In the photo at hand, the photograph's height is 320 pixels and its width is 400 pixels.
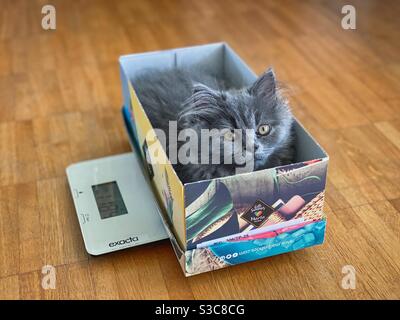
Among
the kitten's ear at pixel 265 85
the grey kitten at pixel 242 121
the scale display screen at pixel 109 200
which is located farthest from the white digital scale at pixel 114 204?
the kitten's ear at pixel 265 85

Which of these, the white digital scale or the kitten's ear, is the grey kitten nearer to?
the kitten's ear

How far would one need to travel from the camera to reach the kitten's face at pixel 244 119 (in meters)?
1.29

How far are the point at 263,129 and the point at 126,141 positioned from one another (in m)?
0.68

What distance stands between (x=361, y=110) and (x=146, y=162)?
2.96 feet

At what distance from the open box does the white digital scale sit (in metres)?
0.08

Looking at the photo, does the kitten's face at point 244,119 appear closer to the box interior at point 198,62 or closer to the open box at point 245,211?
the open box at point 245,211

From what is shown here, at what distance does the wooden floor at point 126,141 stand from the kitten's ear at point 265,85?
42 cm

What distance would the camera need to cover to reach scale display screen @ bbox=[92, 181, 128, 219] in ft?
4.92

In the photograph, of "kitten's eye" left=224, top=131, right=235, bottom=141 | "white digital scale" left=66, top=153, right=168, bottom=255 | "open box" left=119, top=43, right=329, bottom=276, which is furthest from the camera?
"white digital scale" left=66, top=153, right=168, bottom=255

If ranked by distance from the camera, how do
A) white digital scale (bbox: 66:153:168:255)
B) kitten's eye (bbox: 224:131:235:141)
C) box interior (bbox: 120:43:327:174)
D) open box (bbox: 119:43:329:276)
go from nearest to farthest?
open box (bbox: 119:43:329:276)
kitten's eye (bbox: 224:131:235:141)
white digital scale (bbox: 66:153:168:255)
box interior (bbox: 120:43:327:174)

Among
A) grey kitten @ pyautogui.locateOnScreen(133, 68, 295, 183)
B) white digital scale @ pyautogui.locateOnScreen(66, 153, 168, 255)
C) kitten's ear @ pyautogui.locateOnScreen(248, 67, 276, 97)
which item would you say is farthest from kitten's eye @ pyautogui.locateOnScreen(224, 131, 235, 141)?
white digital scale @ pyautogui.locateOnScreen(66, 153, 168, 255)

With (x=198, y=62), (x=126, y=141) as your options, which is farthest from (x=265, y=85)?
(x=126, y=141)

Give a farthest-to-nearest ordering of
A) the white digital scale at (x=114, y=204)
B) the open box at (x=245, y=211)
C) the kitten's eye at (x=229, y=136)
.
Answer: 1. the white digital scale at (x=114, y=204)
2. the kitten's eye at (x=229, y=136)
3. the open box at (x=245, y=211)

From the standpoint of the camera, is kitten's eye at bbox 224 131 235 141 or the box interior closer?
kitten's eye at bbox 224 131 235 141
